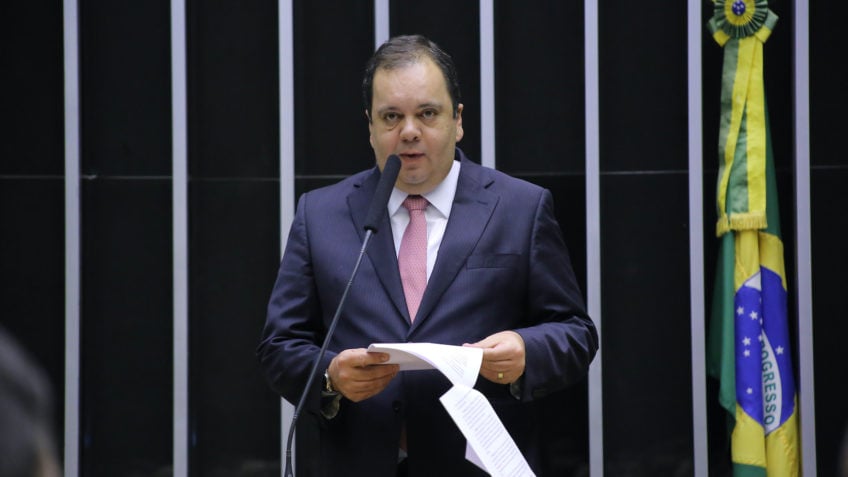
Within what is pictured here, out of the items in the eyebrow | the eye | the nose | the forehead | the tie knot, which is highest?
the forehead

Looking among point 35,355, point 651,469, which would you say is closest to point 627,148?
point 651,469

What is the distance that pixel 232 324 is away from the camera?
14.7 feet

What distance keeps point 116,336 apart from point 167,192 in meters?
0.61

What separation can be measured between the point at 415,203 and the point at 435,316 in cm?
30

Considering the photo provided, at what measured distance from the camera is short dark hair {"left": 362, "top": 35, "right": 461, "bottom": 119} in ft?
8.41

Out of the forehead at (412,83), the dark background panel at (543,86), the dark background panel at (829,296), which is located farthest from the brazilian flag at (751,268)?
the forehead at (412,83)

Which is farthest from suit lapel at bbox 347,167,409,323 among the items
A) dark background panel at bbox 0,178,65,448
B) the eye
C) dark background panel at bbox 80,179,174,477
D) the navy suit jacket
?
dark background panel at bbox 0,178,65,448

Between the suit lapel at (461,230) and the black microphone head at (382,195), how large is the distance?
267mm

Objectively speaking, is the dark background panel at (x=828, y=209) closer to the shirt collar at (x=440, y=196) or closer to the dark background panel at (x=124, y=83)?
the shirt collar at (x=440, y=196)

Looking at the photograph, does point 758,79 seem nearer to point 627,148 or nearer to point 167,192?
point 627,148

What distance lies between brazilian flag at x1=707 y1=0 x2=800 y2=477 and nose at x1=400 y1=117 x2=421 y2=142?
1.86m

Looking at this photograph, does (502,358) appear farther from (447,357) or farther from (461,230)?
(461,230)

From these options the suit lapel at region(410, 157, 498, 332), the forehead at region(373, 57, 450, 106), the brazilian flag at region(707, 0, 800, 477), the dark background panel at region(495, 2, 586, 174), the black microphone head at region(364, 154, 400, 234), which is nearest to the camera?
the black microphone head at region(364, 154, 400, 234)

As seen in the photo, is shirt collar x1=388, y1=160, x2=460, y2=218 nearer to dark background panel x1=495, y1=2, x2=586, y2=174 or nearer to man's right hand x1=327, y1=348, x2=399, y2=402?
man's right hand x1=327, y1=348, x2=399, y2=402
